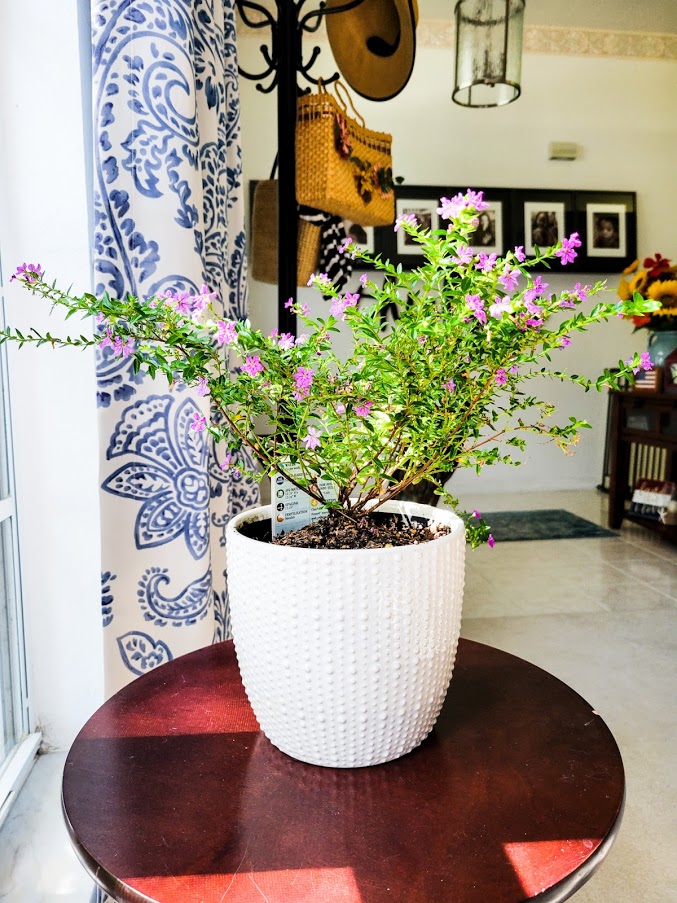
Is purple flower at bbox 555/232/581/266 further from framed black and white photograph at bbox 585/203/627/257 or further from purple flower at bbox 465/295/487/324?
framed black and white photograph at bbox 585/203/627/257

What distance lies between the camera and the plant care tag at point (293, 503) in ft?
2.23

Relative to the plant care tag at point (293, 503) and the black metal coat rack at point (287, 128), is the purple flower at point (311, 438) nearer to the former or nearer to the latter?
the plant care tag at point (293, 503)

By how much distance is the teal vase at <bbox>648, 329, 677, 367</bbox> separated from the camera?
3.38 metres

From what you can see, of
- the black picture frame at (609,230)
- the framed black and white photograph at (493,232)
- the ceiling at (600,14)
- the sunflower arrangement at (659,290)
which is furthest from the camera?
the black picture frame at (609,230)

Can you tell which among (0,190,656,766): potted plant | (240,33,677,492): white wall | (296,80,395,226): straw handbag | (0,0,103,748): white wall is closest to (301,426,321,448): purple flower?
(0,190,656,766): potted plant

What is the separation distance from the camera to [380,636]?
1.84 ft

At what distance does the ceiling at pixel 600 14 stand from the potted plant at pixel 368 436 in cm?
447

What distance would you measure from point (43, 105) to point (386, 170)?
1.09 metres

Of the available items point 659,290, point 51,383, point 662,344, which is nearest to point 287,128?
point 51,383

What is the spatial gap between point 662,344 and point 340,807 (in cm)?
337

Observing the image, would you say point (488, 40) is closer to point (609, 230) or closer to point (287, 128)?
point (287, 128)

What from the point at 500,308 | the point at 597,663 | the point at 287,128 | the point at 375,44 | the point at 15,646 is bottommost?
the point at 597,663

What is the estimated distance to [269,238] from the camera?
78.3 inches

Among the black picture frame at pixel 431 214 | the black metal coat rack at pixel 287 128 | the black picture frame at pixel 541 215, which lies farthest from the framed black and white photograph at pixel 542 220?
the black metal coat rack at pixel 287 128
